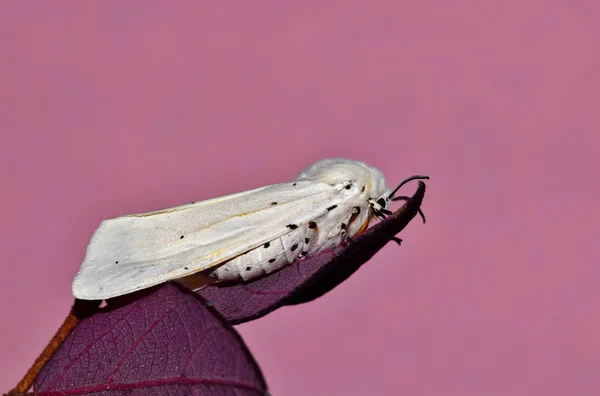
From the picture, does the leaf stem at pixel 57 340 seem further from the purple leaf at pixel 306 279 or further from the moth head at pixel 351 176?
the moth head at pixel 351 176

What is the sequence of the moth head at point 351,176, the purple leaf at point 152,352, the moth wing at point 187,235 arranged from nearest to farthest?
the purple leaf at point 152,352 < the moth wing at point 187,235 < the moth head at point 351,176

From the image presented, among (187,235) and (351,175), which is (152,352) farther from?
(351,175)

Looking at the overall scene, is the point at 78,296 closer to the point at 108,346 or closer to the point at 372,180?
the point at 108,346

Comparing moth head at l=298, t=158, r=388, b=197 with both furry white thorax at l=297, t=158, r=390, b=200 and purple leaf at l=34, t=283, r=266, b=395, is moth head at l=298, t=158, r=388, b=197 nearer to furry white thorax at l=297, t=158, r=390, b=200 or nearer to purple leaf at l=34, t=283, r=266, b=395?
furry white thorax at l=297, t=158, r=390, b=200

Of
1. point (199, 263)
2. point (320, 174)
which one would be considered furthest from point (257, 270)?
point (320, 174)

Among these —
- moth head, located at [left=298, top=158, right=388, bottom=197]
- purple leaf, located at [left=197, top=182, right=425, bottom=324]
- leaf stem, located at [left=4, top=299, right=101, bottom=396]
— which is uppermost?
moth head, located at [left=298, top=158, right=388, bottom=197]

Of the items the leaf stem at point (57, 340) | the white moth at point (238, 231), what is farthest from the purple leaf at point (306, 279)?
the leaf stem at point (57, 340)

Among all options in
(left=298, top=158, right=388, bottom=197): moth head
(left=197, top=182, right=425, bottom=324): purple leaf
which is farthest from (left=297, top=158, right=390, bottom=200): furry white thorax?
(left=197, top=182, right=425, bottom=324): purple leaf
